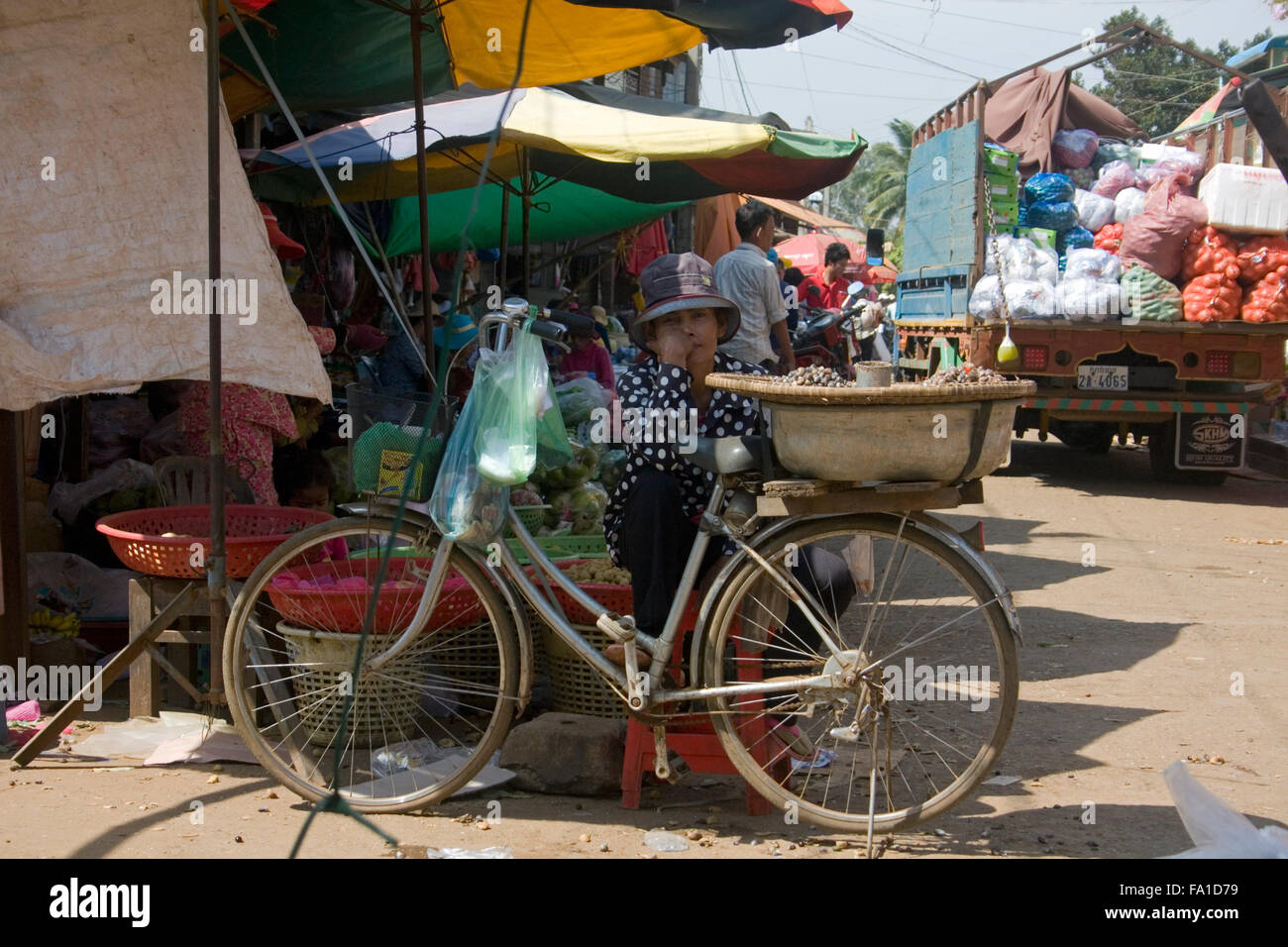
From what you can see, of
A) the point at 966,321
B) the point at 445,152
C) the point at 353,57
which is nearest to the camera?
the point at 353,57

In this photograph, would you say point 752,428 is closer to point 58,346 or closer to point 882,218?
point 58,346

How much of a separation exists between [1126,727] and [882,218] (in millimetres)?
46422

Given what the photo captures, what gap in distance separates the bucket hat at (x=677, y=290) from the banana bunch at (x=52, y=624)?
8.12 feet

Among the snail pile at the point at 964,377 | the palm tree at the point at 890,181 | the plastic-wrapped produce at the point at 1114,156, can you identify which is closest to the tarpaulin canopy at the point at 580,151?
the snail pile at the point at 964,377

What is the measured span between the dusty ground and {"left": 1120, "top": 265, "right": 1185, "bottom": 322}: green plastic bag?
3.62 meters

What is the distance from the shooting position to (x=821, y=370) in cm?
308

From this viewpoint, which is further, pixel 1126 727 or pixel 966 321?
pixel 966 321

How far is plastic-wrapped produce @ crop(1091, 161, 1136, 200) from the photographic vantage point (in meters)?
10.5

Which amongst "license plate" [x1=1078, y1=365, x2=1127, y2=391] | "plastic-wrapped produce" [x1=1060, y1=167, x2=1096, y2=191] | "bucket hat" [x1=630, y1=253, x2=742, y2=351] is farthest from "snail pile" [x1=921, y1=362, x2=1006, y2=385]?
"plastic-wrapped produce" [x1=1060, y1=167, x2=1096, y2=191]

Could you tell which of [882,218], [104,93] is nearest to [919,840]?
[104,93]

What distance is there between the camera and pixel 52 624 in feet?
14.3

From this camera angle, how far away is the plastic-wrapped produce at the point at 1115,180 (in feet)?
34.6

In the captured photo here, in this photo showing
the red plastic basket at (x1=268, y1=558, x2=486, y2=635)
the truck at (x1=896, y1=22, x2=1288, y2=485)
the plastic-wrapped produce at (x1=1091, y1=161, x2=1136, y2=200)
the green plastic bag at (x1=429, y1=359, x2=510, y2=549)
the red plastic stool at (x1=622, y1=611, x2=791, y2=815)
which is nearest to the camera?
the green plastic bag at (x1=429, y1=359, x2=510, y2=549)

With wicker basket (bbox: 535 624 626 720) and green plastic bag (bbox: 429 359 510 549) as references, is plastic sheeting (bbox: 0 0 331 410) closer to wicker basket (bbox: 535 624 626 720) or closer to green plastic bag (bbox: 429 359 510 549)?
green plastic bag (bbox: 429 359 510 549)
